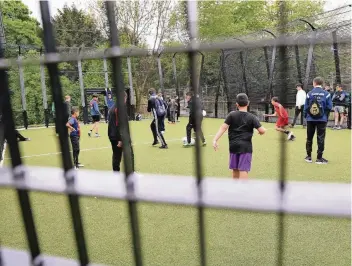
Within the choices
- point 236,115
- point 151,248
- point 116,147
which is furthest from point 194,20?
point 116,147

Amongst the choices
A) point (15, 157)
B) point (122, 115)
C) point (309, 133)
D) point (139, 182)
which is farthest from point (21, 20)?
point (309, 133)

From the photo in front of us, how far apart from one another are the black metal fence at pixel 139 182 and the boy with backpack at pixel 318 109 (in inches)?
232

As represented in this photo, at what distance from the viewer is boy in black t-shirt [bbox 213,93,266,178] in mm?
4492

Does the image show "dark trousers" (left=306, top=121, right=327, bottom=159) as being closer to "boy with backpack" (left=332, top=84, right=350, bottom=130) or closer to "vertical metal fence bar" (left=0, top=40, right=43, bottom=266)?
"boy with backpack" (left=332, top=84, right=350, bottom=130)

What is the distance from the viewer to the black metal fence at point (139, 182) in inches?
30.4

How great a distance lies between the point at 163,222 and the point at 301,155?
4645 millimetres

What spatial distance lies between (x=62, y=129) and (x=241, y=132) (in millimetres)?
3693

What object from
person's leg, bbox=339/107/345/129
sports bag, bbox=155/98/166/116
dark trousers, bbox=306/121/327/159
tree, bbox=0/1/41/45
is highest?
tree, bbox=0/1/41/45

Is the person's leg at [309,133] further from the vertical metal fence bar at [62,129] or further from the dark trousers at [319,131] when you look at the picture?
the vertical metal fence bar at [62,129]

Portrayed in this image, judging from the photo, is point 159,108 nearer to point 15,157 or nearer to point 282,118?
point 282,118

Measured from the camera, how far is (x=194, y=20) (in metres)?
0.80

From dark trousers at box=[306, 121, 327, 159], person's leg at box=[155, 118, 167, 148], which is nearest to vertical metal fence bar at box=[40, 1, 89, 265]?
dark trousers at box=[306, 121, 327, 159]

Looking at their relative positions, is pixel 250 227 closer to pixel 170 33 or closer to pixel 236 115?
pixel 236 115

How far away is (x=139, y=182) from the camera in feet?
2.99
